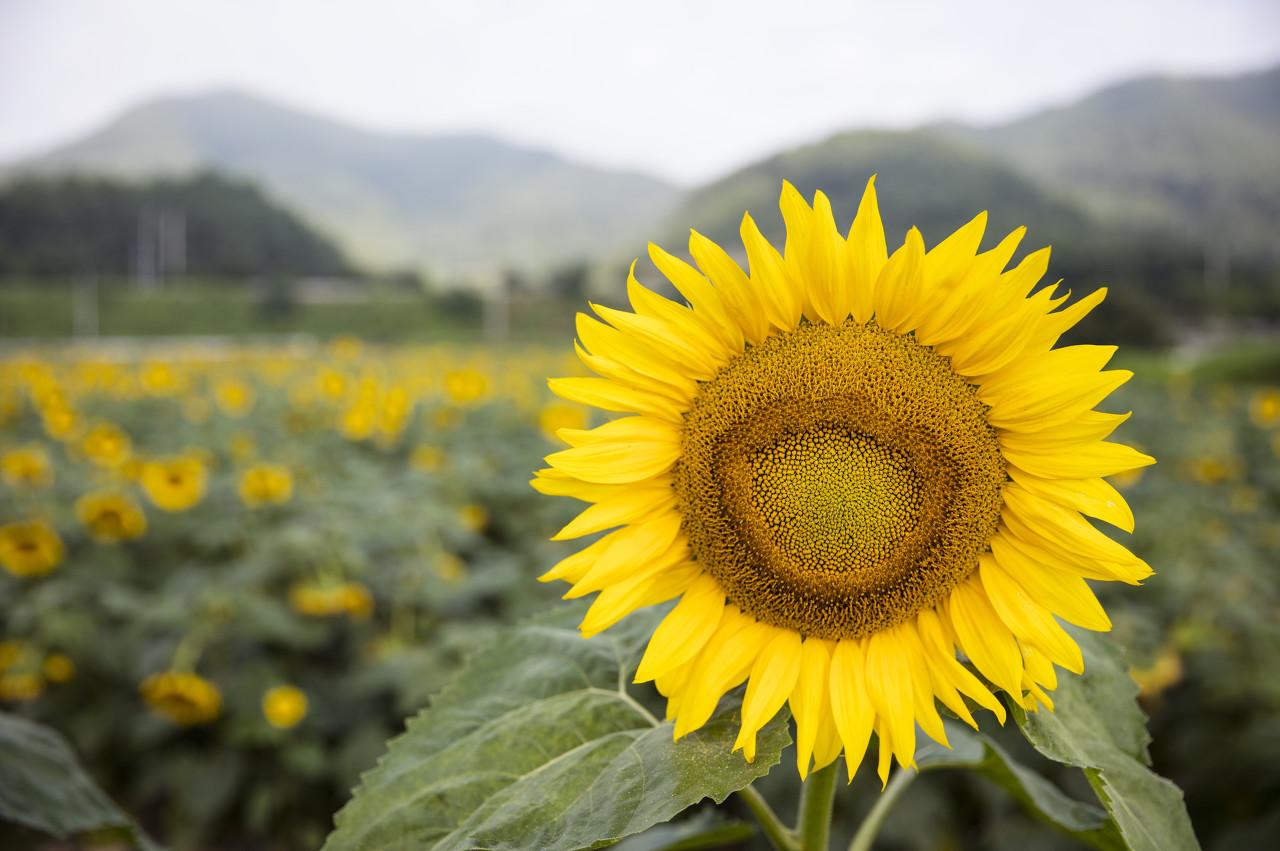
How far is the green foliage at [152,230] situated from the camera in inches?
2714

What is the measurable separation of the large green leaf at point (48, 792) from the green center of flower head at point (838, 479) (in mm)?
1164

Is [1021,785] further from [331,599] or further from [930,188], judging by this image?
[930,188]

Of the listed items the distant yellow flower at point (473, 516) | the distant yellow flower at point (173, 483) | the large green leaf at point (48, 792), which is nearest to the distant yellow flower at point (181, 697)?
the distant yellow flower at point (173, 483)

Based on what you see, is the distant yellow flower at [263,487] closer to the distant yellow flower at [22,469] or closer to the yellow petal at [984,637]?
the distant yellow flower at [22,469]

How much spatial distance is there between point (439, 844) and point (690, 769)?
1.09 feet

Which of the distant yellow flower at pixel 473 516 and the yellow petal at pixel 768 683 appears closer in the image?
the yellow petal at pixel 768 683

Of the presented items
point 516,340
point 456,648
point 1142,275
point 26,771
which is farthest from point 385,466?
point 1142,275

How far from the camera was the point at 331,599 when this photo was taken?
13.5ft

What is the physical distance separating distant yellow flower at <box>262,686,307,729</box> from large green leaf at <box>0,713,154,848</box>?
7.13 feet

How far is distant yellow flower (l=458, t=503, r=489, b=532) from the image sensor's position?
4.82 m

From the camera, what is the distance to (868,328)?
3.44 ft

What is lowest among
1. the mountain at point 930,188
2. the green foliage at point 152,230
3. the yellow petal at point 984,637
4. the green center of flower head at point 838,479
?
the green foliage at point 152,230

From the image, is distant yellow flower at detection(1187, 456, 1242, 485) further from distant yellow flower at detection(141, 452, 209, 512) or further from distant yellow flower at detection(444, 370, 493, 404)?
distant yellow flower at detection(141, 452, 209, 512)

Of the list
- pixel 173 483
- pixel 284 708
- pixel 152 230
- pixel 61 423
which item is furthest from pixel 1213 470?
pixel 152 230
